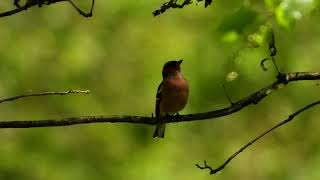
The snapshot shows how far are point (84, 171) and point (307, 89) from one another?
3862 millimetres

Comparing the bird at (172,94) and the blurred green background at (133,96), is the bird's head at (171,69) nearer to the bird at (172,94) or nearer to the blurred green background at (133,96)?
the bird at (172,94)

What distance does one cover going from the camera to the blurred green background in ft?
41.1

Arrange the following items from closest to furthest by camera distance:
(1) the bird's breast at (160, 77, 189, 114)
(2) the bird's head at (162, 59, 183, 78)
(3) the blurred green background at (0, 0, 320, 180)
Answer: (1) the bird's breast at (160, 77, 189, 114)
(2) the bird's head at (162, 59, 183, 78)
(3) the blurred green background at (0, 0, 320, 180)

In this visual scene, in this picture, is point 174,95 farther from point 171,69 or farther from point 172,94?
point 171,69

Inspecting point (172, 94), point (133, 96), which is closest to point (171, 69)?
point (172, 94)

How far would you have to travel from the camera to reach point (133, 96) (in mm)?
13352

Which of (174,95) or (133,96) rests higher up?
(174,95)

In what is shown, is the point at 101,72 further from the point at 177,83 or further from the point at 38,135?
the point at 177,83

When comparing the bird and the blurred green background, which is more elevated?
the bird

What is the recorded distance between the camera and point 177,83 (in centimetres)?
657

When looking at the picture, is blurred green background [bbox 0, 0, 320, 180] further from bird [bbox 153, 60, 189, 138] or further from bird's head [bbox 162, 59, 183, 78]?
bird [bbox 153, 60, 189, 138]

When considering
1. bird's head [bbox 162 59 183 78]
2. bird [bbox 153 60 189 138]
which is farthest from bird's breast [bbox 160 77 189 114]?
bird's head [bbox 162 59 183 78]

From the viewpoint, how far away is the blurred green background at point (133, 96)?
1252 centimetres

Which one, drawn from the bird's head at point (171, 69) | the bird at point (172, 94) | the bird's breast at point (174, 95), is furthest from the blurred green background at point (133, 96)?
the bird's breast at point (174, 95)
